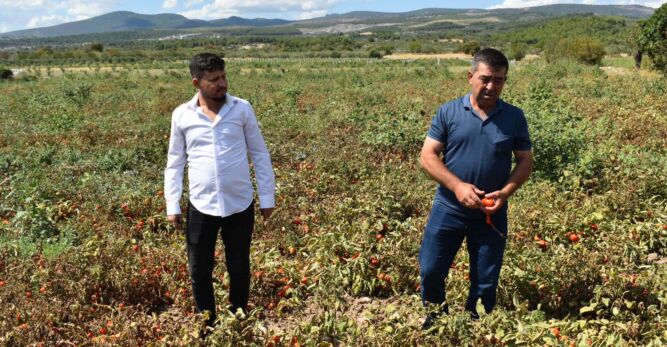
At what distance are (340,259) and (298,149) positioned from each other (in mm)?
4346

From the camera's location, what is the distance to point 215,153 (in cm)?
311

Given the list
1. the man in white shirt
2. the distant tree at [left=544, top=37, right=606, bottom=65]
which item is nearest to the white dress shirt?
the man in white shirt

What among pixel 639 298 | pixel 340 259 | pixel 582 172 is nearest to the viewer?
pixel 639 298

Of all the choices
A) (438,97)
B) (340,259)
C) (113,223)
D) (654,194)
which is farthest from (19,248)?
(438,97)

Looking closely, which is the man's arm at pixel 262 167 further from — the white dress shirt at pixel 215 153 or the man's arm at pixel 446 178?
the man's arm at pixel 446 178

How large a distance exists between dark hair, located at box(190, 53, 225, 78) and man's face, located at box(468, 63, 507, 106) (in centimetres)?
149

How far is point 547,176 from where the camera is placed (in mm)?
6520

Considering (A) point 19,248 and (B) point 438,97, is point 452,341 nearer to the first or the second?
(A) point 19,248

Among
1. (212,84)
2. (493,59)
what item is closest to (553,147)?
(493,59)

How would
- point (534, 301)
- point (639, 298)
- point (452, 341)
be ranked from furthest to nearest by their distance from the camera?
point (534, 301)
point (639, 298)
point (452, 341)

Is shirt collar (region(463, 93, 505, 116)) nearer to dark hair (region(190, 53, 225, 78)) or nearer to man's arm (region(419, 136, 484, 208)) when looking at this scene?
man's arm (region(419, 136, 484, 208))

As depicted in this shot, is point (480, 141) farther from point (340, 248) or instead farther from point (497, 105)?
point (340, 248)

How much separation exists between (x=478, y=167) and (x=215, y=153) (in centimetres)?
160

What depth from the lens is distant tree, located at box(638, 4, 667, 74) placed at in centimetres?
1940
